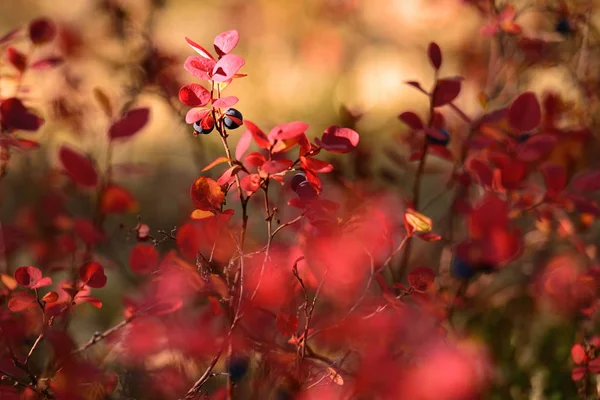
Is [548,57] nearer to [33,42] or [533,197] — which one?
[533,197]

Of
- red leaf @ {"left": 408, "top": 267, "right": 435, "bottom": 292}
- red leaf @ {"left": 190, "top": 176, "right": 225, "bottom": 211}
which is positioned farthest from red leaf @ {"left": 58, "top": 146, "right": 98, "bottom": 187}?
red leaf @ {"left": 408, "top": 267, "right": 435, "bottom": 292}

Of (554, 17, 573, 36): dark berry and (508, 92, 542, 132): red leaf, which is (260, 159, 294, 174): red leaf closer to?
(508, 92, 542, 132): red leaf

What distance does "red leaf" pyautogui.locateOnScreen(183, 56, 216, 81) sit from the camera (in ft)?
2.53

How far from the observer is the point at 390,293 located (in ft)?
2.94

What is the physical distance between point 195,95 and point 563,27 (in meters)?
1.08

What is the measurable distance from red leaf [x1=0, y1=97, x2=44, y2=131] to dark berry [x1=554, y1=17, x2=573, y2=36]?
48.2 inches

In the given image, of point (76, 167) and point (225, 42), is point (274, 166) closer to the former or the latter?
point (225, 42)

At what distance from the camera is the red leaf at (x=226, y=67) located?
0.76m

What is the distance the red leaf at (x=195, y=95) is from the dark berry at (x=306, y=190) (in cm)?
17

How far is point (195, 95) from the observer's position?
795 millimetres

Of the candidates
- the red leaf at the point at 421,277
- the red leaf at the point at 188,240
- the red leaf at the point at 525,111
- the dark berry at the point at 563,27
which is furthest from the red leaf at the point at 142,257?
the dark berry at the point at 563,27

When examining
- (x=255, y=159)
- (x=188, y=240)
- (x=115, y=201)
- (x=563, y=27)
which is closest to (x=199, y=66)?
(x=255, y=159)

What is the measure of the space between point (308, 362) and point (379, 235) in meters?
0.24

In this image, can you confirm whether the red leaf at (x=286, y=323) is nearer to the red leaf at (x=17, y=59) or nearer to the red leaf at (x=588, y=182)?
the red leaf at (x=588, y=182)
